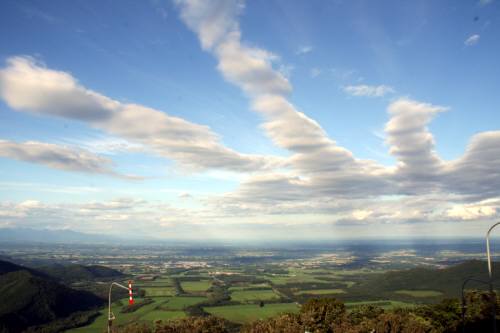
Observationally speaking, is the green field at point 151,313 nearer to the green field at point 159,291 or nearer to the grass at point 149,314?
the grass at point 149,314

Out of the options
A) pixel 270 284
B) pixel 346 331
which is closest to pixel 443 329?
pixel 346 331

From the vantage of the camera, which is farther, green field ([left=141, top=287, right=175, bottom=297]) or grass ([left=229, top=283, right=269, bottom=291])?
grass ([left=229, top=283, right=269, bottom=291])

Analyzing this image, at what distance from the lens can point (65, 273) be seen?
19025 cm

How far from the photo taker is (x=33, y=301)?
117250mm

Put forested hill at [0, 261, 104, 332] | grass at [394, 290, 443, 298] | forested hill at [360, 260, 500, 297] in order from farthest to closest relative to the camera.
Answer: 1. forested hill at [360, 260, 500, 297]
2. grass at [394, 290, 443, 298]
3. forested hill at [0, 261, 104, 332]

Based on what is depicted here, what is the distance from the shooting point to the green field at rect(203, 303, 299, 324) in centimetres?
9638

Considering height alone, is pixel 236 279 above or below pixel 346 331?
below

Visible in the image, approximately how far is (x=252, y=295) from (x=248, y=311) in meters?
32.8

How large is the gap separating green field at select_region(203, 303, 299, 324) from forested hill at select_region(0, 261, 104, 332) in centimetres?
4781

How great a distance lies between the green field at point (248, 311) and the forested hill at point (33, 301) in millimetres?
47813

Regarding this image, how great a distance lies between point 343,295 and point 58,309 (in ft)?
326

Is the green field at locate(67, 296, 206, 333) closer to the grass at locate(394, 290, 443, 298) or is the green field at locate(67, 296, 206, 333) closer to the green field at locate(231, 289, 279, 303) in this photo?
the green field at locate(231, 289, 279, 303)

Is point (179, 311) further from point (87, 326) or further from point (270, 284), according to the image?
point (270, 284)

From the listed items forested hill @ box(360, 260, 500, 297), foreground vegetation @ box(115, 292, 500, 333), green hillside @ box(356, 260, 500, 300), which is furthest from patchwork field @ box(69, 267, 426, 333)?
foreground vegetation @ box(115, 292, 500, 333)
